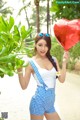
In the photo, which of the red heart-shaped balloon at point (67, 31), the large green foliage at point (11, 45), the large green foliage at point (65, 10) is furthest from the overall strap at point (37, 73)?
the large green foliage at point (11, 45)

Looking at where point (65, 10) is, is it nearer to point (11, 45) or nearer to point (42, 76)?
point (42, 76)

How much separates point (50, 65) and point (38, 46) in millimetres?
237

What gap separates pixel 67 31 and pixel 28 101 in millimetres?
5382

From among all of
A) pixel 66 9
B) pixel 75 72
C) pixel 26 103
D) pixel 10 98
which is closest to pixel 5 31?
pixel 66 9

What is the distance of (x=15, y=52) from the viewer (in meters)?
2.31

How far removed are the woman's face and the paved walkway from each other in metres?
3.29

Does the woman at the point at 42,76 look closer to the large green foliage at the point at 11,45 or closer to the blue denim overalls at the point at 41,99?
the blue denim overalls at the point at 41,99

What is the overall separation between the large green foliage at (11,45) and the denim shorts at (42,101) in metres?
1.46

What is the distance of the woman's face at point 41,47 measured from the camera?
3.76 m

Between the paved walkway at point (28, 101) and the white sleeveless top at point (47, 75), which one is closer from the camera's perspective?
the white sleeveless top at point (47, 75)

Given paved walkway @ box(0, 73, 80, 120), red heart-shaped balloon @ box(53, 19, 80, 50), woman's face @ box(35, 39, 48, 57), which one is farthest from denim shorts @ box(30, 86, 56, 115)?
paved walkway @ box(0, 73, 80, 120)

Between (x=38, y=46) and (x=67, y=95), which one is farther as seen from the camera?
(x=67, y=95)

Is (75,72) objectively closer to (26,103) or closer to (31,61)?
(26,103)

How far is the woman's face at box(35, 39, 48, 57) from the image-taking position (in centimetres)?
376
